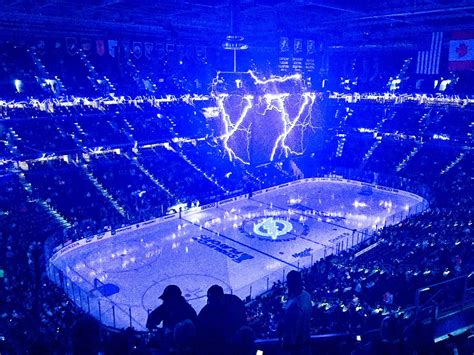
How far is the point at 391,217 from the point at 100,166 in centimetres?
1645

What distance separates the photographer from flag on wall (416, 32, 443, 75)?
23684 mm

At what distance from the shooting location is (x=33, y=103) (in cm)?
2202

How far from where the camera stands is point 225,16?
20375 millimetres

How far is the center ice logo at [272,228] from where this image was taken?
18.8m

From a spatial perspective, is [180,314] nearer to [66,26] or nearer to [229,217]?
[229,217]

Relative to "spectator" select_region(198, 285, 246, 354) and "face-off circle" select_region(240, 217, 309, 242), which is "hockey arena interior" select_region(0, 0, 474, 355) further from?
"face-off circle" select_region(240, 217, 309, 242)

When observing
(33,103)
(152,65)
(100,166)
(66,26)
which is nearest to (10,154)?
(33,103)

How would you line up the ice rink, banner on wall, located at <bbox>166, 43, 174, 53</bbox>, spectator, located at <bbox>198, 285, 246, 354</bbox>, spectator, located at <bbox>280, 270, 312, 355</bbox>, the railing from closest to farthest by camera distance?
1. spectator, located at <bbox>198, 285, 246, 354</bbox>
2. spectator, located at <bbox>280, 270, 312, 355</bbox>
3. the railing
4. the ice rink
5. banner on wall, located at <bbox>166, 43, 174, 53</bbox>

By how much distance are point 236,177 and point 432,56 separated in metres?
14.0

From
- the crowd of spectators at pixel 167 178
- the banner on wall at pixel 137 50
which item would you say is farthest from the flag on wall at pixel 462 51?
the banner on wall at pixel 137 50

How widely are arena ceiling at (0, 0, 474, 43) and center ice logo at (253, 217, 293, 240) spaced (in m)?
9.40

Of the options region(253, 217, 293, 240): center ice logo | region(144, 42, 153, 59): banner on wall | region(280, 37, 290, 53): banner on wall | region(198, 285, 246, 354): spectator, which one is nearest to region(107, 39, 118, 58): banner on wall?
region(144, 42, 153, 59): banner on wall

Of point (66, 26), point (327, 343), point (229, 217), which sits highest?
point (66, 26)

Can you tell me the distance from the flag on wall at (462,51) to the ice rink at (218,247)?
796 cm
